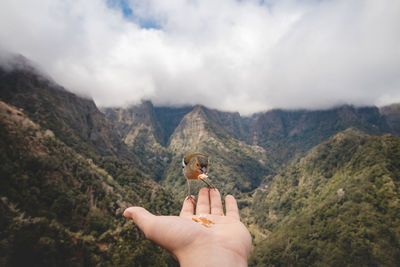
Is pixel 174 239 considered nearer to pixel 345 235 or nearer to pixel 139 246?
pixel 139 246

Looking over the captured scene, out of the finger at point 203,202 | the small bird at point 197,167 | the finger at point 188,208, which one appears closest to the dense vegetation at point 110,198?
the finger at point 203,202

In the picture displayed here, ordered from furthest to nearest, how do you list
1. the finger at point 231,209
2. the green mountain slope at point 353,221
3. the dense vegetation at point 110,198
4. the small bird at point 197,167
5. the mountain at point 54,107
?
the mountain at point 54,107
the green mountain slope at point 353,221
the dense vegetation at point 110,198
the finger at point 231,209
the small bird at point 197,167

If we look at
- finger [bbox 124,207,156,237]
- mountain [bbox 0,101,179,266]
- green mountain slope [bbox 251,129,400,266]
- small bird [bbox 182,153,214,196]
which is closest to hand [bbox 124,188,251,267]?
finger [bbox 124,207,156,237]

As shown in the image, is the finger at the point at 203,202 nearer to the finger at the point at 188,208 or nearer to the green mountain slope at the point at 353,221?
the finger at the point at 188,208

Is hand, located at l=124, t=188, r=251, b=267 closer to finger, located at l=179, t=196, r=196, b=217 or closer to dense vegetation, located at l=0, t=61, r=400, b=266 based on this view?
finger, located at l=179, t=196, r=196, b=217

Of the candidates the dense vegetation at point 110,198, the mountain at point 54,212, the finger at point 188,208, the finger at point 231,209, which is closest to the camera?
the finger at point 231,209

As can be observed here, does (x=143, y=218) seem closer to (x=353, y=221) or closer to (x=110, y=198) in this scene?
(x=110, y=198)
